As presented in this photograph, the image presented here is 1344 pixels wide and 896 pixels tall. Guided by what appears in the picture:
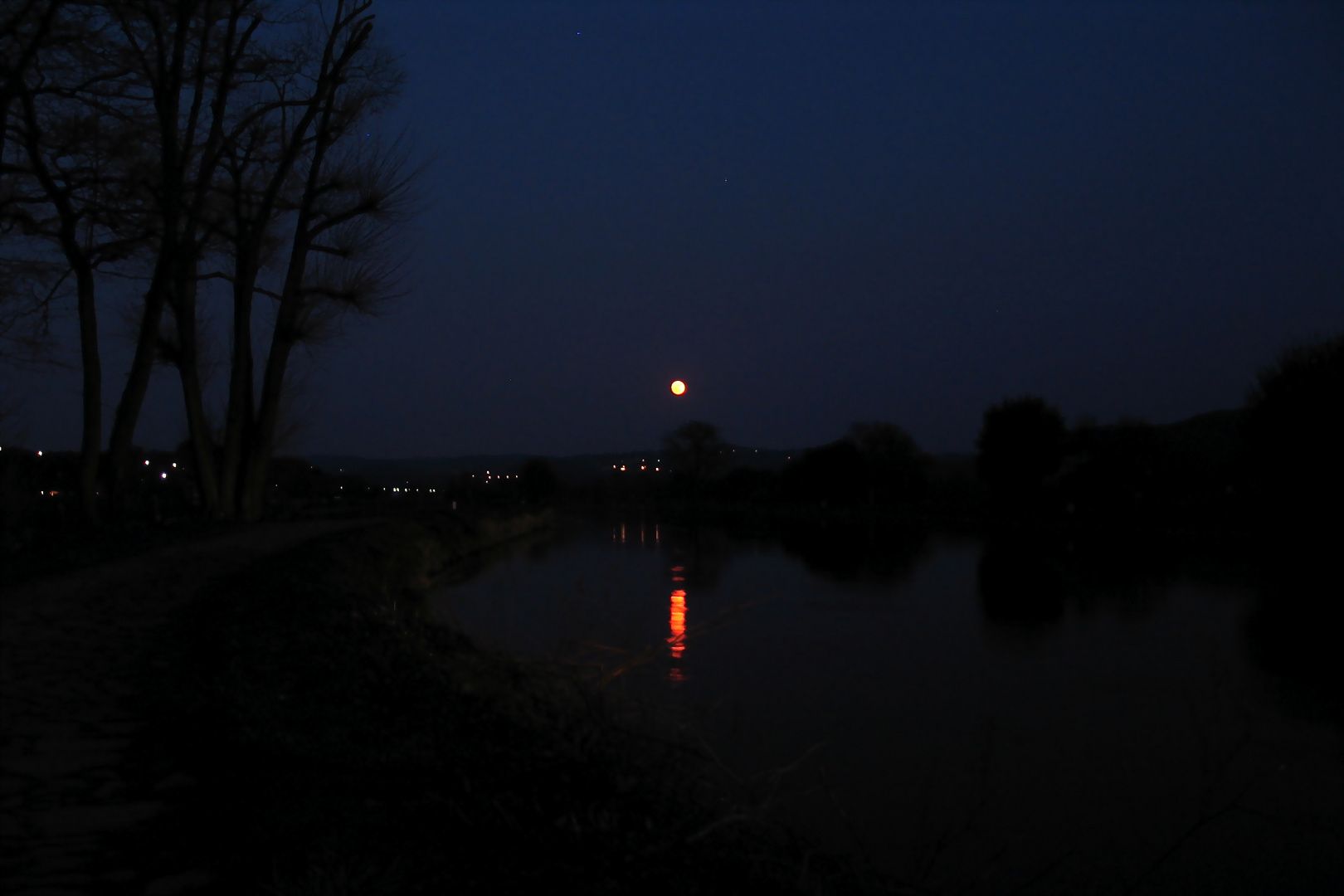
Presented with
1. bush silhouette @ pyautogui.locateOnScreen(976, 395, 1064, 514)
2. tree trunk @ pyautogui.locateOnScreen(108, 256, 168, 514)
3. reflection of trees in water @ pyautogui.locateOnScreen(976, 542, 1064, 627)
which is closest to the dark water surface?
reflection of trees in water @ pyautogui.locateOnScreen(976, 542, 1064, 627)

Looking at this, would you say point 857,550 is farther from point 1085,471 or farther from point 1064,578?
point 1085,471

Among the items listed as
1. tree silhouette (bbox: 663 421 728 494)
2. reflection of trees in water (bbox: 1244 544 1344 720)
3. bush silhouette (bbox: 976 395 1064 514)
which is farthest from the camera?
tree silhouette (bbox: 663 421 728 494)

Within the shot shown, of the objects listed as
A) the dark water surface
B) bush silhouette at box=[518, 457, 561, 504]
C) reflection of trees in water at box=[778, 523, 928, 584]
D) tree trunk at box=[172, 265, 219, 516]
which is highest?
tree trunk at box=[172, 265, 219, 516]

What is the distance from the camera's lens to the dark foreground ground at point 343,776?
2.96 metres

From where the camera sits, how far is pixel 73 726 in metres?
4.72

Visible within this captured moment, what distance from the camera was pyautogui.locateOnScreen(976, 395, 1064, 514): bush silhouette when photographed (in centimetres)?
3953

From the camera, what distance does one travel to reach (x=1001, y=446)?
40.2m

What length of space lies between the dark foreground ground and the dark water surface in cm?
45

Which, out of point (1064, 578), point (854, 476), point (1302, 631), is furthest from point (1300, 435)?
point (854, 476)

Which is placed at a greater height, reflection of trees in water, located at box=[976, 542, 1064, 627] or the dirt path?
the dirt path

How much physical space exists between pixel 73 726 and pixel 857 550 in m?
18.2

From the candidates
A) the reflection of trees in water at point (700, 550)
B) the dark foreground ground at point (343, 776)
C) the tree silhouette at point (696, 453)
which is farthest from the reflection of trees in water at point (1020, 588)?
the tree silhouette at point (696, 453)

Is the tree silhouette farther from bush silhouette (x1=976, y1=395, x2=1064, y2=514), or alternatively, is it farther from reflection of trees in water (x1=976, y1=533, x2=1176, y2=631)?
reflection of trees in water (x1=976, y1=533, x2=1176, y2=631)

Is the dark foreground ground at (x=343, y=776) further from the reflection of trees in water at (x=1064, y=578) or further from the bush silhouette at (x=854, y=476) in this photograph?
the bush silhouette at (x=854, y=476)
